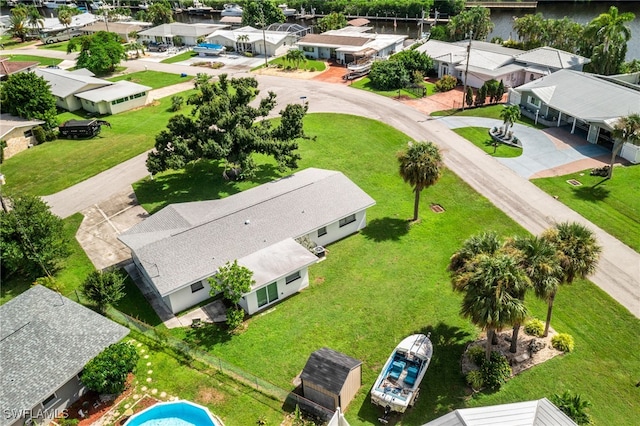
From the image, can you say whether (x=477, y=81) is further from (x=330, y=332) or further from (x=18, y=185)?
(x=18, y=185)

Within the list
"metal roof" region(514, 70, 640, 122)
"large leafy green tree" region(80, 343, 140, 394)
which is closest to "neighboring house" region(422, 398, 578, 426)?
"large leafy green tree" region(80, 343, 140, 394)

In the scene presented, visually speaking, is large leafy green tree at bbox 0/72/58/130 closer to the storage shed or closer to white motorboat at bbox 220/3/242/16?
the storage shed

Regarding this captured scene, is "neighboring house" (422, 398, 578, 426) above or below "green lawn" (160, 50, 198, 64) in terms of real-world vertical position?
below

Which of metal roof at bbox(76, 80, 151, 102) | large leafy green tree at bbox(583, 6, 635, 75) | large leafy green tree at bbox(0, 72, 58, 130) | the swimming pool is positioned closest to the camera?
the swimming pool

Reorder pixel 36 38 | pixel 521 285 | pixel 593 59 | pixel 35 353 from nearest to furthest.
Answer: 1. pixel 521 285
2. pixel 35 353
3. pixel 593 59
4. pixel 36 38

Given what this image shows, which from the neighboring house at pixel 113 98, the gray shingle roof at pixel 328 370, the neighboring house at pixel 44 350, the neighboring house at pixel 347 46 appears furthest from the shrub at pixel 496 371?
the neighboring house at pixel 347 46

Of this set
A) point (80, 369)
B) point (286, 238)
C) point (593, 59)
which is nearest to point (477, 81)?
point (593, 59)
